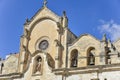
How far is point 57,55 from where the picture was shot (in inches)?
1415

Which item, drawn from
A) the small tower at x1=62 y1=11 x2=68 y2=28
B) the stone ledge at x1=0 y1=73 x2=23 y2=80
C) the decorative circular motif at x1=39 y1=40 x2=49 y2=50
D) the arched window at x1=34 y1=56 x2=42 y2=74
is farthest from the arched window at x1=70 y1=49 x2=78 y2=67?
the stone ledge at x1=0 y1=73 x2=23 y2=80

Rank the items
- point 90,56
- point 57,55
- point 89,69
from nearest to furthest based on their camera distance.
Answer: point 89,69 → point 90,56 → point 57,55

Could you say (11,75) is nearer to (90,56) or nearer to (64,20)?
(64,20)

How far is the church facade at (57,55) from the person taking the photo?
33.3m

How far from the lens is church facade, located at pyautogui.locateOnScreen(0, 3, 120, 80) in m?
33.3

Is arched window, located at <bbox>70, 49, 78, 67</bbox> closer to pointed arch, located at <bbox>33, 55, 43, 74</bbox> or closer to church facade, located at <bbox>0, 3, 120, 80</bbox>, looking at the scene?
church facade, located at <bbox>0, 3, 120, 80</bbox>

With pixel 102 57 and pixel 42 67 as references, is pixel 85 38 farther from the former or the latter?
pixel 42 67

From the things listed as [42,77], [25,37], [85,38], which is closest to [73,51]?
[85,38]

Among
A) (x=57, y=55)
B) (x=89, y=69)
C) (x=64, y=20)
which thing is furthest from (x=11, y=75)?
(x=89, y=69)

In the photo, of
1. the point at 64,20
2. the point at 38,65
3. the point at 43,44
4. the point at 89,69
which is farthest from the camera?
the point at 43,44

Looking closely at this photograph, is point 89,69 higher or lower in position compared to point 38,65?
lower

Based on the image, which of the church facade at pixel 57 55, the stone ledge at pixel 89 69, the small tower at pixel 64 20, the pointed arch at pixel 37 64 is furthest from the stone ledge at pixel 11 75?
the small tower at pixel 64 20

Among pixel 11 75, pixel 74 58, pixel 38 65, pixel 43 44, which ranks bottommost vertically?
pixel 11 75

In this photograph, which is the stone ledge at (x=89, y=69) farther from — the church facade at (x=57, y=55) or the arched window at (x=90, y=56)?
the arched window at (x=90, y=56)
